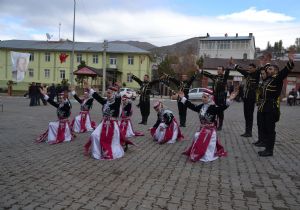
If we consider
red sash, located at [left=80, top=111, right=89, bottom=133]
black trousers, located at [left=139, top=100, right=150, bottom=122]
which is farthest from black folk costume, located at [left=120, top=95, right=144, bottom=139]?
black trousers, located at [left=139, top=100, right=150, bottom=122]

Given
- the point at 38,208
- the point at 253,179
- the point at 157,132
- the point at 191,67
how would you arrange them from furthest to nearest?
the point at 191,67 → the point at 157,132 → the point at 253,179 → the point at 38,208

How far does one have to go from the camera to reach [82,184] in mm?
6078

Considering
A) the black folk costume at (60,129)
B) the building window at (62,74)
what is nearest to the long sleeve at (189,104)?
the black folk costume at (60,129)

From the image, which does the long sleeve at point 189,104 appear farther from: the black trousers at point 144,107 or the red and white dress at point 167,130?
the black trousers at point 144,107

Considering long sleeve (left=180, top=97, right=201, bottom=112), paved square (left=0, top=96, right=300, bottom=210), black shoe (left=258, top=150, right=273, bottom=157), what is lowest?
paved square (left=0, top=96, right=300, bottom=210)

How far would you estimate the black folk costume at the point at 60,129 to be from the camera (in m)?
10.1

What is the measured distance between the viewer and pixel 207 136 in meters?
8.09

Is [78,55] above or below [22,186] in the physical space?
above

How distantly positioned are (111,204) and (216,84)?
8.04 m

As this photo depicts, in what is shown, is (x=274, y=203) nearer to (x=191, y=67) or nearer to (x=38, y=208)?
(x=38, y=208)

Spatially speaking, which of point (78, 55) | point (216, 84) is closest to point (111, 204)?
point (216, 84)

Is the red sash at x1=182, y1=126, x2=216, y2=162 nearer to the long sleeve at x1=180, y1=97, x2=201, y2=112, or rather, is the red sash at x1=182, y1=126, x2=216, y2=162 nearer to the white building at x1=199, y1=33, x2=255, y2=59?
the long sleeve at x1=180, y1=97, x2=201, y2=112

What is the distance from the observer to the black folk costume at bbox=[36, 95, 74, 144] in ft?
33.2

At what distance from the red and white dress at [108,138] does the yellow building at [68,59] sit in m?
53.5
